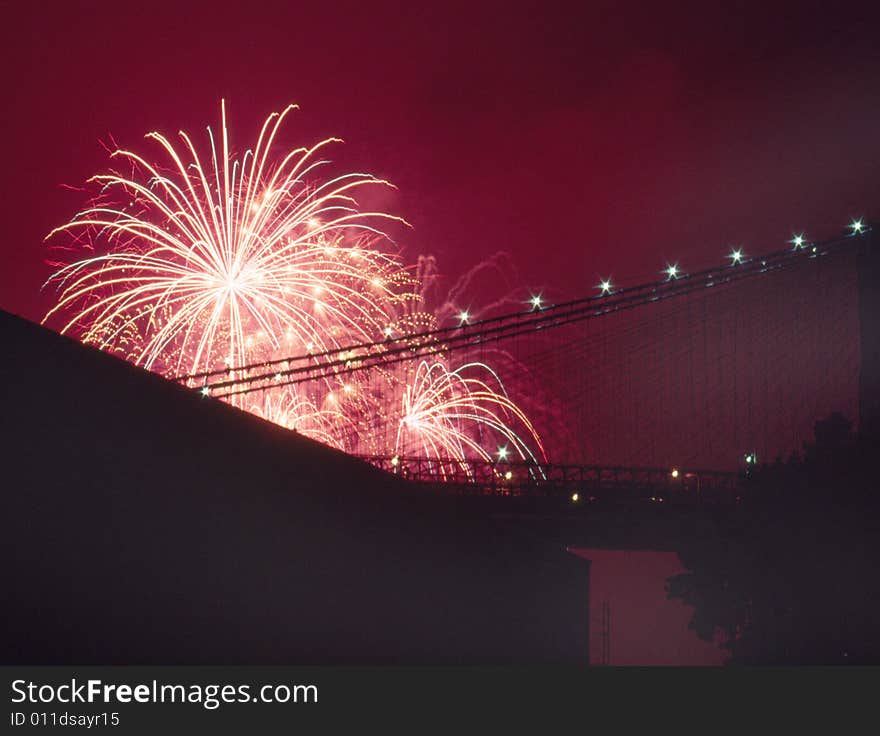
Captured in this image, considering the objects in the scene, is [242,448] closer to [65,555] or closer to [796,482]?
[65,555]

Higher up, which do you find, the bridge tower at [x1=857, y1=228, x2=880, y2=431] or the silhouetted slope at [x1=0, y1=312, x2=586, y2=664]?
the bridge tower at [x1=857, y1=228, x2=880, y2=431]

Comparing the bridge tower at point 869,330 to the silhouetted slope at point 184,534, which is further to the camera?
the bridge tower at point 869,330

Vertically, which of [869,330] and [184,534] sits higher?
[869,330]

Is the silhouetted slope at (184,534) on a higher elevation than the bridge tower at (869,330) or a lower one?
lower

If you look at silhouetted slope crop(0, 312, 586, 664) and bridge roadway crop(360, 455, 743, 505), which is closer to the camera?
silhouetted slope crop(0, 312, 586, 664)

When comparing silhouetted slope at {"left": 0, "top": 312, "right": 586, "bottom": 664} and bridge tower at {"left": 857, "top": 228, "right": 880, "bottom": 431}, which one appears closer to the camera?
silhouetted slope at {"left": 0, "top": 312, "right": 586, "bottom": 664}

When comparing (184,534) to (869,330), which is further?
(869,330)
